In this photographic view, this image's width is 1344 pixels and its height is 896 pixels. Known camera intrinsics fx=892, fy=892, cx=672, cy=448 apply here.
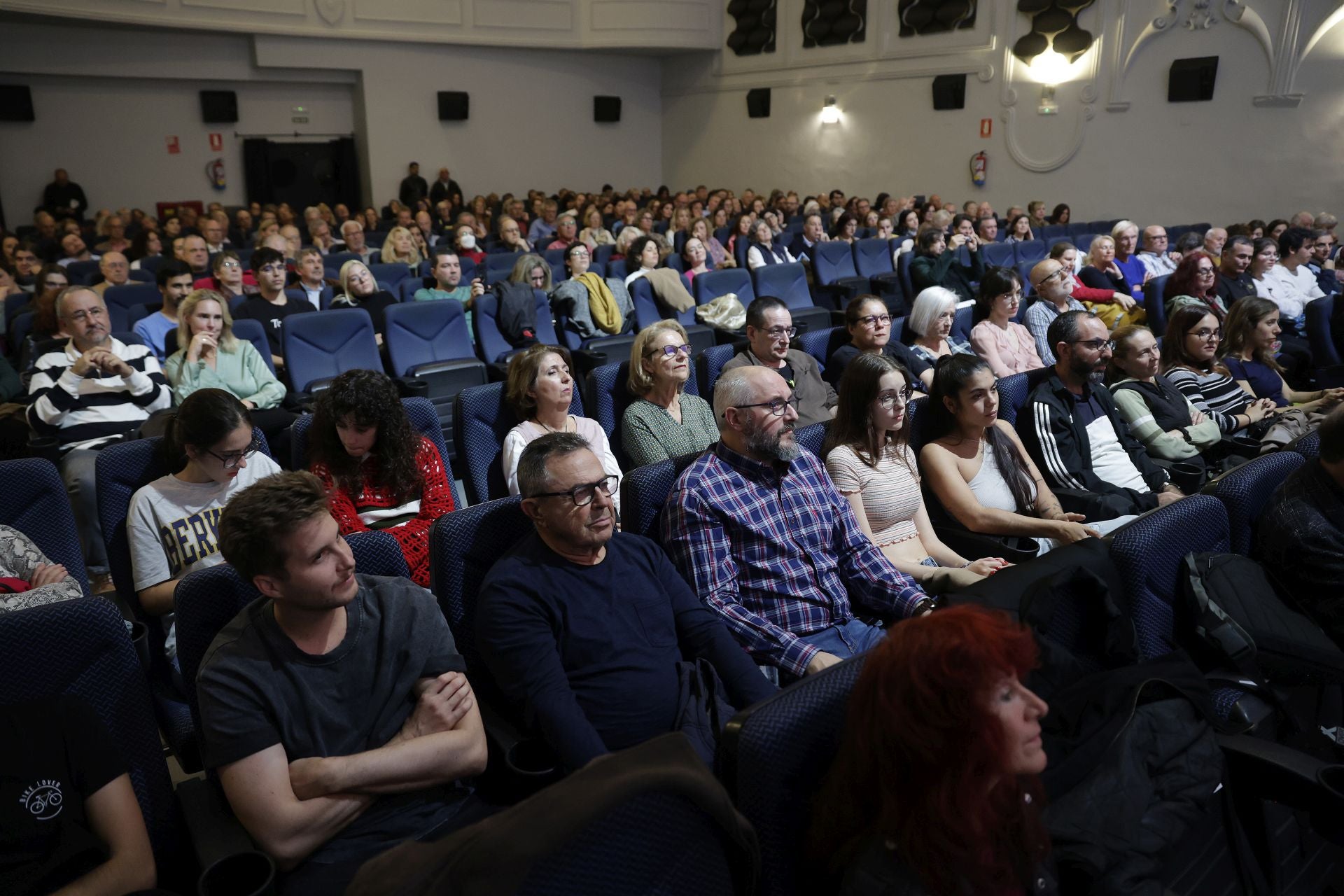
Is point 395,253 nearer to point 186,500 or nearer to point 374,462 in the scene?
point 374,462

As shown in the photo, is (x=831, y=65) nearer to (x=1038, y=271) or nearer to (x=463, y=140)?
(x=463, y=140)

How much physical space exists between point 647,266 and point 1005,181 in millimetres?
7409

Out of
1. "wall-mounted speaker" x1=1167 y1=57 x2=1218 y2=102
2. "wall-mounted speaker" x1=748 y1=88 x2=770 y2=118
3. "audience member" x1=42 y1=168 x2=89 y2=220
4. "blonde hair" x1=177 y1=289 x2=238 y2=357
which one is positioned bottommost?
"blonde hair" x1=177 y1=289 x2=238 y2=357

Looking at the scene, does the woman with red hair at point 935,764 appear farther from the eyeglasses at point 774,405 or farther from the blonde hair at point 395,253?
the blonde hair at point 395,253

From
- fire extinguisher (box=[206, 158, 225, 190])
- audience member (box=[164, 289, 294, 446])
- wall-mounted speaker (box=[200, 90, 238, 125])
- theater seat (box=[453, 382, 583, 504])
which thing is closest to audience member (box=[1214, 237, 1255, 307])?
theater seat (box=[453, 382, 583, 504])

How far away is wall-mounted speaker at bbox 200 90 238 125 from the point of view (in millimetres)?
11383

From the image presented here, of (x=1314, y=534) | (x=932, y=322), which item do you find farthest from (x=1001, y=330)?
(x=1314, y=534)

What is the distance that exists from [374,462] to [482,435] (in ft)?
1.50

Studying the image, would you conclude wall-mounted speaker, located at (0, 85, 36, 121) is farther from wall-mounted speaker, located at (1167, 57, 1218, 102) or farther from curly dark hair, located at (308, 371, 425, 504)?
wall-mounted speaker, located at (1167, 57, 1218, 102)

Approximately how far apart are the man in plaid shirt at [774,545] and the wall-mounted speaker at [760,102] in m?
12.6

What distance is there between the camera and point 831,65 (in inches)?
498

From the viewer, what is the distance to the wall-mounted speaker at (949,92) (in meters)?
11.4

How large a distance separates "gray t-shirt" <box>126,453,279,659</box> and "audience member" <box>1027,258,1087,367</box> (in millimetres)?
3491

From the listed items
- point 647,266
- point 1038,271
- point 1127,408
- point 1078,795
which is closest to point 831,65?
point 647,266
